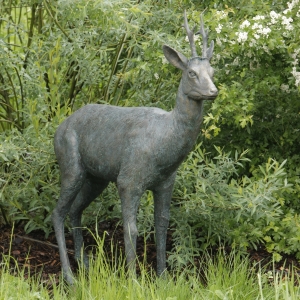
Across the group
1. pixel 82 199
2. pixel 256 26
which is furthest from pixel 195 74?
pixel 82 199

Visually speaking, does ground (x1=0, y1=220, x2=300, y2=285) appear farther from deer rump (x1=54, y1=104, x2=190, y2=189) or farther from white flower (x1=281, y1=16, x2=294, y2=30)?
white flower (x1=281, y1=16, x2=294, y2=30)

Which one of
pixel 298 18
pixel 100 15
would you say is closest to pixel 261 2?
pixel 298 18

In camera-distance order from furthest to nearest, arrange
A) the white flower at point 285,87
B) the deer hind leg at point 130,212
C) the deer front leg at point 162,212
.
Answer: the white flower at point 285,87
the deer front leg at point 162,212
the deer hind leg at point 130,212

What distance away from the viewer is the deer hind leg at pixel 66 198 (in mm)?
5215

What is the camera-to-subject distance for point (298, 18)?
5633 mm

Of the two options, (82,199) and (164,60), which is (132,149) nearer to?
(82,199)

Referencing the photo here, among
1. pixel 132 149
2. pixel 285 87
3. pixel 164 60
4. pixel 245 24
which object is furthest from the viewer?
pixel 285 87

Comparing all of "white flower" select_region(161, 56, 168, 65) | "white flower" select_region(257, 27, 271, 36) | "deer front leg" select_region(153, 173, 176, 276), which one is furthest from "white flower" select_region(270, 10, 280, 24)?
"deer front leg" select_region(153, 173, 176, 276)

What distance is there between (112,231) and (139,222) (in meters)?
0.80

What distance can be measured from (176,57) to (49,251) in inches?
90.1

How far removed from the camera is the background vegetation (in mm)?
5527

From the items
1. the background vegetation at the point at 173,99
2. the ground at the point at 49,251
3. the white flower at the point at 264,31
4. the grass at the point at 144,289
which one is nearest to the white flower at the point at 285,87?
the background vegetation at the point at 173,99

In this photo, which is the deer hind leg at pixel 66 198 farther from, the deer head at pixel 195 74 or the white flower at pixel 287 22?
the white flower at pixel 287 22

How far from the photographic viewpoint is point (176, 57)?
15.3 feet
